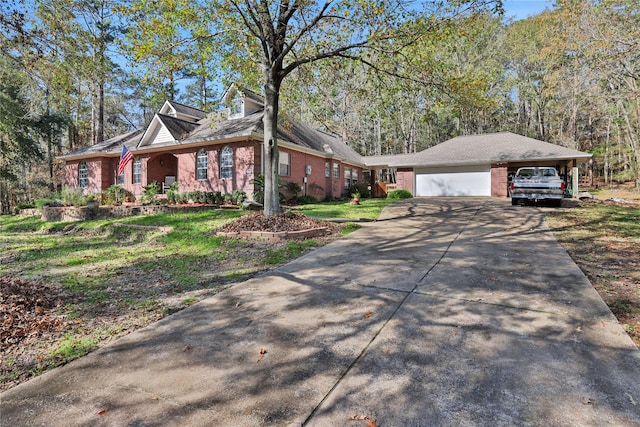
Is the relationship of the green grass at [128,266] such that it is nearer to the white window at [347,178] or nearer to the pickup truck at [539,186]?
the pickup truck at [539,186]

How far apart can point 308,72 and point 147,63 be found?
5.33m

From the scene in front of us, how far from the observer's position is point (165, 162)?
21.7m

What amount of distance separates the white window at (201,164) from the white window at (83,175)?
461 inches

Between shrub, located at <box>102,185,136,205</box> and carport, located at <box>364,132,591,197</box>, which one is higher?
carport, located at <box>364,132,591,197</box>

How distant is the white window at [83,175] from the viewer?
24.2m

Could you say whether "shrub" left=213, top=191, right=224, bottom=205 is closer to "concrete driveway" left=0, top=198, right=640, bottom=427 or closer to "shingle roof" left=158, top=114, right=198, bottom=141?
"shingle roof" left=158, top=114, right=198, bottom=141

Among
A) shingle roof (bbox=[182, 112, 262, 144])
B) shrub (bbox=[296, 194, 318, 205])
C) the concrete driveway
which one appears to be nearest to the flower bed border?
the concrete driveway

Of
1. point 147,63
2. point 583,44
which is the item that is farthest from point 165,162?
point 583,44

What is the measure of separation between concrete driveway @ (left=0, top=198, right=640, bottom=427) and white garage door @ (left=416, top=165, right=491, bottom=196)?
1925 centimetres

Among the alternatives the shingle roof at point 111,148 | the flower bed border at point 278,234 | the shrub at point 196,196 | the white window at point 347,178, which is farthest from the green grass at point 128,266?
the white window at point 347,178

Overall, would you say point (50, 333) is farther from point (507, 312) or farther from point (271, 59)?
point (271, 59)

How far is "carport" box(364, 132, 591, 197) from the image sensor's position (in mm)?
21377

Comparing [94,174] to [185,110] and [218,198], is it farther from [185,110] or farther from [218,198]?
[218,198]

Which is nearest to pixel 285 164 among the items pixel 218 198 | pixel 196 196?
pixel 218 198
